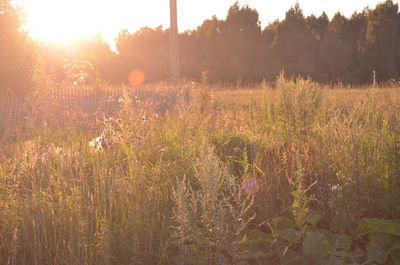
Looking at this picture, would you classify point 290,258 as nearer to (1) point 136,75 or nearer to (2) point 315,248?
(2) point 315,248

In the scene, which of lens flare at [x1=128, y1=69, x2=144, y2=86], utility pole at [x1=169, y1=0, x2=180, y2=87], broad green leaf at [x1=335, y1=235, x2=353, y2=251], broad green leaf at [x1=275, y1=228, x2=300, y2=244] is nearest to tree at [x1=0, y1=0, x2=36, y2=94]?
utility pole at [x1=169, y1=0, x2=180, y2=87]

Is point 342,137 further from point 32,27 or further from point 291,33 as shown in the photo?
point 291,33

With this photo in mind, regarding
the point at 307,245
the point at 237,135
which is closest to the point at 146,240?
the point at 307,245

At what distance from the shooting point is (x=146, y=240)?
1.92 m

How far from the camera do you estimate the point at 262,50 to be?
118 ft

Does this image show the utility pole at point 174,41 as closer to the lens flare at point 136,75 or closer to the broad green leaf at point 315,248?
the broad green leaf at point 315,248

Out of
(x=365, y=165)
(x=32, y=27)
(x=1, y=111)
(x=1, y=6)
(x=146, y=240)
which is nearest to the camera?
(x=146, y=240)

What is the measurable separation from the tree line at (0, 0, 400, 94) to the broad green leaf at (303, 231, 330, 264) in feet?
91.8

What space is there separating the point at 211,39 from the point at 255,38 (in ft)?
17.3

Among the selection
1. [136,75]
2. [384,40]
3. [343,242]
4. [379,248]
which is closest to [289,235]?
[343,242]

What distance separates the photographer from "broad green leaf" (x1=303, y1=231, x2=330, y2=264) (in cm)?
165

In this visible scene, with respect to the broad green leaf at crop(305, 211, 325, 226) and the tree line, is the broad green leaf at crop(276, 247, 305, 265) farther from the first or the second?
the tree line

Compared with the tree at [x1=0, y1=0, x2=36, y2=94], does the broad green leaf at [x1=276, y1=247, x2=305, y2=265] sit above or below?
below

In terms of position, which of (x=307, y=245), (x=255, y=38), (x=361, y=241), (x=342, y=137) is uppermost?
(x=255, y=38)
